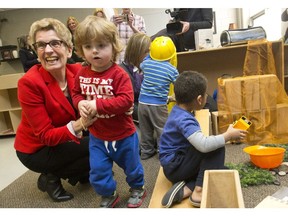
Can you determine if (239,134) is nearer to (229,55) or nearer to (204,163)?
(204,163)

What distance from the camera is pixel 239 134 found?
3.65ft

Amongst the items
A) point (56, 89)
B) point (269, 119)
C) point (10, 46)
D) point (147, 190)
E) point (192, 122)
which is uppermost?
point (10, 46)

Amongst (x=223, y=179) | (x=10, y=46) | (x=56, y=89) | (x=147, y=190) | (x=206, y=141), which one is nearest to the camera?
(x=223, y=179)

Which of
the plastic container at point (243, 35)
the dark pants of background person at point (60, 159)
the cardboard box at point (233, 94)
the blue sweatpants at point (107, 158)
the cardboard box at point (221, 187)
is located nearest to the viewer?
the cardboard box at point (221, 187)

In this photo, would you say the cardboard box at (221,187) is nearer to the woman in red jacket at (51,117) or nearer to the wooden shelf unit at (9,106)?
the woman in red jacket at (51,117)

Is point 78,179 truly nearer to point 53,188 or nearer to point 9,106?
point 53,188

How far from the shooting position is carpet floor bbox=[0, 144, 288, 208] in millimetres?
1213

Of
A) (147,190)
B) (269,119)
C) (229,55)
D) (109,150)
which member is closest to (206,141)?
(109,150)

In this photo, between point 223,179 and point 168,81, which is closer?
point 223,179

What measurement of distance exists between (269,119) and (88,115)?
4.10 ft

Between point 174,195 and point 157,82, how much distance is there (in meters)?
0.79

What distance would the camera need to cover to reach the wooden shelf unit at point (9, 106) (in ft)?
9.77

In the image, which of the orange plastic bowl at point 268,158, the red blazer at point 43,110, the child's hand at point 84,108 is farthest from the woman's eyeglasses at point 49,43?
the orange plastic bowl at point 268,158

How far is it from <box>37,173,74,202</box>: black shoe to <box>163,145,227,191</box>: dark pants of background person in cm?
56
